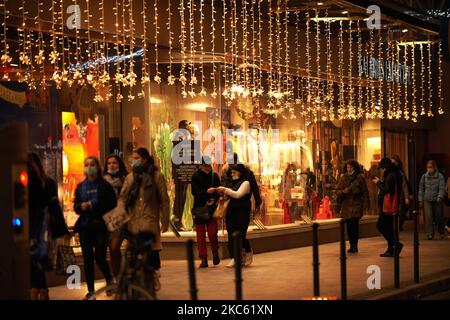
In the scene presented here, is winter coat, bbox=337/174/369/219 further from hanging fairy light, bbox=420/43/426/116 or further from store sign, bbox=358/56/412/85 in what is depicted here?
hanging fairy light, bbox=420/43/426/116

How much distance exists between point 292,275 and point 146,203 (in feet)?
11.8

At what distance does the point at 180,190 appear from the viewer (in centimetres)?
2192

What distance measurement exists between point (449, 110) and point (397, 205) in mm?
15733

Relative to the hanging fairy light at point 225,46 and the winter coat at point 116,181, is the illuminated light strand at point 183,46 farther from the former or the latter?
the winter coat at point 116,181

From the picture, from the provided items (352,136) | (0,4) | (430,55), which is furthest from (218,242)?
(430,55)

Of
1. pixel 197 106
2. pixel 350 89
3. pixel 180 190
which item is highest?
pixel 350 89

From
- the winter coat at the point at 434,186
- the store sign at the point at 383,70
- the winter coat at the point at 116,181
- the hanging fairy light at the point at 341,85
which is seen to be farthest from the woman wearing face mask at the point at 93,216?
the store sign at the point at 383,70

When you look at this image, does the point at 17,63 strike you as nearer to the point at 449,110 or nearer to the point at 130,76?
the point at 130,76

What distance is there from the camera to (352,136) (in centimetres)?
2938

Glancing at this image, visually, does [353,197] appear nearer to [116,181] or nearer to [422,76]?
[116,181]

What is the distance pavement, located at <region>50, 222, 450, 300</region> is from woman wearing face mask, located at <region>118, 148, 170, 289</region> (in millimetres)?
1014

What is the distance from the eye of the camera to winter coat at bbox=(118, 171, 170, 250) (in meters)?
15.2

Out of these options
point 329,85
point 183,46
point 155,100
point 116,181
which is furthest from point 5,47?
point 329,85

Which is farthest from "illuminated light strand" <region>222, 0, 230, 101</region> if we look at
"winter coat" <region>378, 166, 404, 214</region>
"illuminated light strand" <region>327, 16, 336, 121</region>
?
"illuminated light strand" <region>327, 16, 336, 121</region>
